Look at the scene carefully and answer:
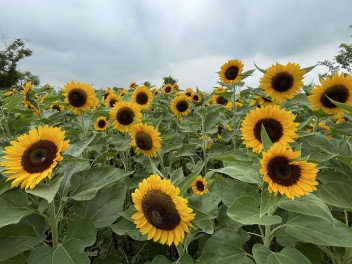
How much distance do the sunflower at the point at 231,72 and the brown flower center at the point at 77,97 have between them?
5.54ft

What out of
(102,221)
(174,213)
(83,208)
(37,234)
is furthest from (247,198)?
(37,234)

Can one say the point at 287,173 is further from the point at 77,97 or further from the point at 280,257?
the point at 77,97

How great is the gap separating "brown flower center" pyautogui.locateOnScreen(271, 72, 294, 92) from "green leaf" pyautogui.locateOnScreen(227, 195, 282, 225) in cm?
181

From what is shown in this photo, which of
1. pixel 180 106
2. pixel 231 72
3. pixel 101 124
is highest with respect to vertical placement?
pixel 231 72

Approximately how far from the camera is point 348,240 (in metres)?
1.48

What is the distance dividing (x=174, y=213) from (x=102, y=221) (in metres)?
0.55

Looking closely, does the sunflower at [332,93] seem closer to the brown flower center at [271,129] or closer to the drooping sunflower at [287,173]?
the brown flower center at [271,129]

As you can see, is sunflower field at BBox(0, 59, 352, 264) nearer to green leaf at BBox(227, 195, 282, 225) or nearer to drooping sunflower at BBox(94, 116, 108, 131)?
green leaf at BBox(227, 195, 282, 225)

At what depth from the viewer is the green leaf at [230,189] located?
173 cm

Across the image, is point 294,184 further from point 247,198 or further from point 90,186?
point 90,186

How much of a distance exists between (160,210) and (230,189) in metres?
0.41

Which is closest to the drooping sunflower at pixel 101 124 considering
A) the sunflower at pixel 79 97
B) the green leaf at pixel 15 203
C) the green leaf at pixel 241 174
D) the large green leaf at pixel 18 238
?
the sunflower at pixel 79 97

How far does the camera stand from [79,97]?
3.77 meters

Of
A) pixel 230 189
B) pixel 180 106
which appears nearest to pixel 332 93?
pixel 230 189
